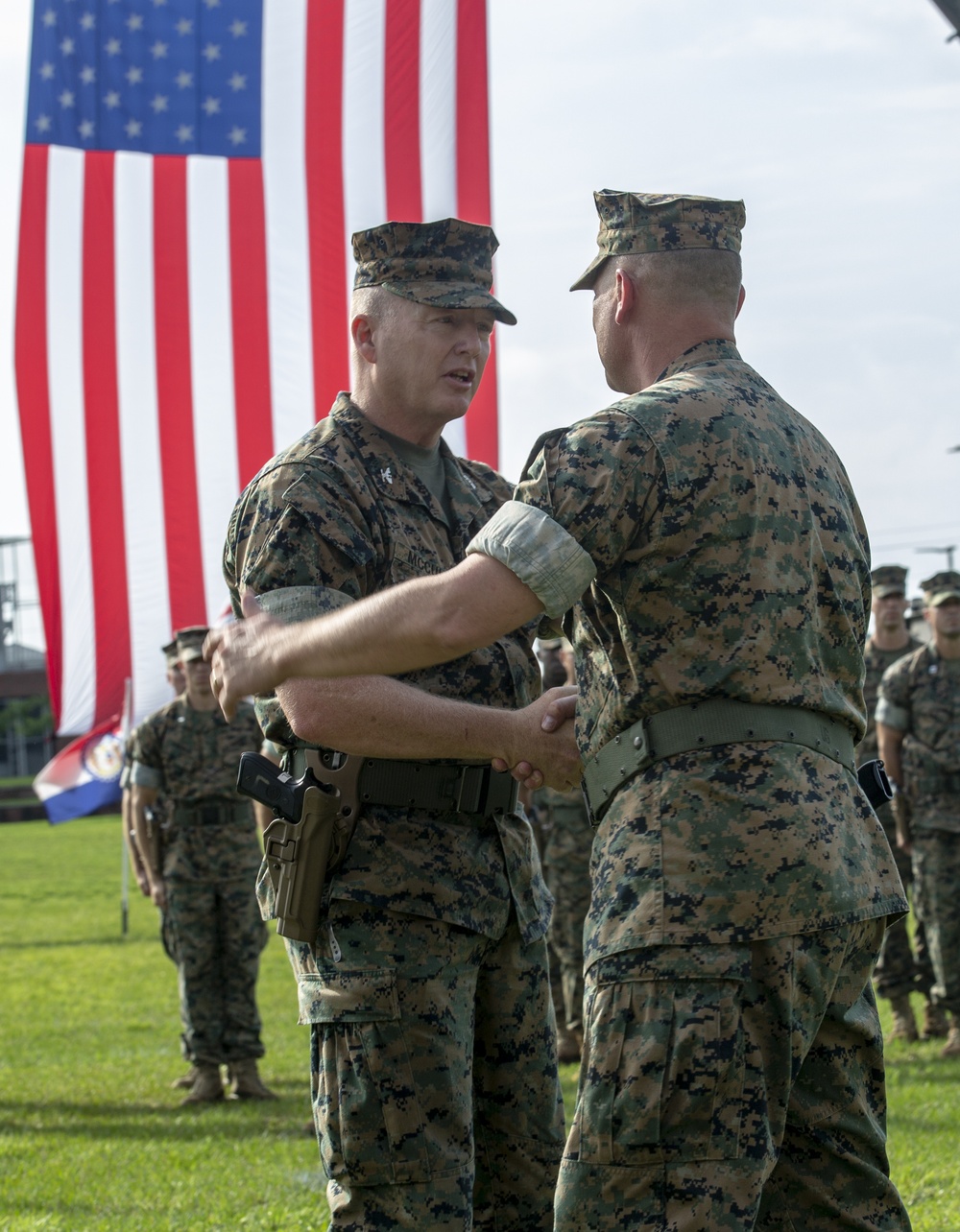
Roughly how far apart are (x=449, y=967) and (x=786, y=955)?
84 cm

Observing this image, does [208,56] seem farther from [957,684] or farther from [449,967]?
[449,967]

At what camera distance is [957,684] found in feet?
28.1

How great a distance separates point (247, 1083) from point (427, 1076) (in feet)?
18.3

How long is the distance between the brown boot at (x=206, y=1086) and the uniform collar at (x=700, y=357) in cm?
637

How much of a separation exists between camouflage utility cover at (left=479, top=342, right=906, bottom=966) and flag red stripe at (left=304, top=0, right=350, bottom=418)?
904cm

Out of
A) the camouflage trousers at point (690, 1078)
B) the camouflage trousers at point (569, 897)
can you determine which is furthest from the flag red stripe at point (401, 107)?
the camouflage trousers at point (690, 1078)

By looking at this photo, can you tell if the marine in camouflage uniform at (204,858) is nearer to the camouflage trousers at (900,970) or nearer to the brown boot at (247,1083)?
the brown boot at (247,1083)

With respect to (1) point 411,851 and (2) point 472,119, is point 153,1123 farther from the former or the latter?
(2) point 472,119

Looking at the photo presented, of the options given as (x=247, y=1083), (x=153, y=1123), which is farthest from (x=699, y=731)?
(x=247, y=1083)

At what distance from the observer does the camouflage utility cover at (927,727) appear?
27.9 ft

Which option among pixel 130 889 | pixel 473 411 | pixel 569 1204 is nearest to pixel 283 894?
pixel 569 1204

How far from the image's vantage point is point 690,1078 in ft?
8.23

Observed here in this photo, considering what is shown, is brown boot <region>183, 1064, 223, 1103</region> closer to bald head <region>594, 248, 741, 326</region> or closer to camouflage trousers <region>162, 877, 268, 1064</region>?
camouflage trousers <region>162, 877, 268, 1064</region>

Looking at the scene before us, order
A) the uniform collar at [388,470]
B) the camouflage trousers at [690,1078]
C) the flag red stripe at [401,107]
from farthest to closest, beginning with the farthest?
the flag red stripe at [401,107], the uniform collar at [388,470], the camouflage trousers at [690,1078]
